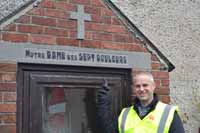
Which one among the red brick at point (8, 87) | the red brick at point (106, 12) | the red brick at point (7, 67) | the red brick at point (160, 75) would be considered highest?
the red brick at point (106, 12)

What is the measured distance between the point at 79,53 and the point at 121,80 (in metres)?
0.50

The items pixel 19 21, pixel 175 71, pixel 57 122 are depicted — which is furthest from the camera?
pixel 175 71

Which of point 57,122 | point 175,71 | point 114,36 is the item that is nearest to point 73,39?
point 114,36

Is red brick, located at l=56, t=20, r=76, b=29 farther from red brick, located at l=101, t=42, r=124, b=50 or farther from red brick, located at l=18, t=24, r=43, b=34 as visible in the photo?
red brick, located at l=101, t=42, r=124, b=50

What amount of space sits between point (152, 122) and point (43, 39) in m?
1.06

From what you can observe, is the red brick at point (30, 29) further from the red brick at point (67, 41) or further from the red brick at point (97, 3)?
the red brick at point (97, 3)

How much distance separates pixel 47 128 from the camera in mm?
3840

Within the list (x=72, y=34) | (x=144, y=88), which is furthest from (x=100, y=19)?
(x=144, y=88)

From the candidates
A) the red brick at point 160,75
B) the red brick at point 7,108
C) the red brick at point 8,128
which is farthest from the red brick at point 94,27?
the red brick at point 8,128

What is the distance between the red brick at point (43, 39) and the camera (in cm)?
368

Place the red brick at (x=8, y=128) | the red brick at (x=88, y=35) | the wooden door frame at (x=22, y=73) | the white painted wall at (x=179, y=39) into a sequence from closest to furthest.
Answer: the red brick at (x=8, y=128), the wooden door frame at (x=22, y=73), the red brick at (x=88, y=35), the white painted wall at (x=179, y=39)

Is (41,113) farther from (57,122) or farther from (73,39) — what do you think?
(73,39)

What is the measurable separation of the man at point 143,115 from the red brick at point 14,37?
75 cm

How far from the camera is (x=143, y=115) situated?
11.9 feet
